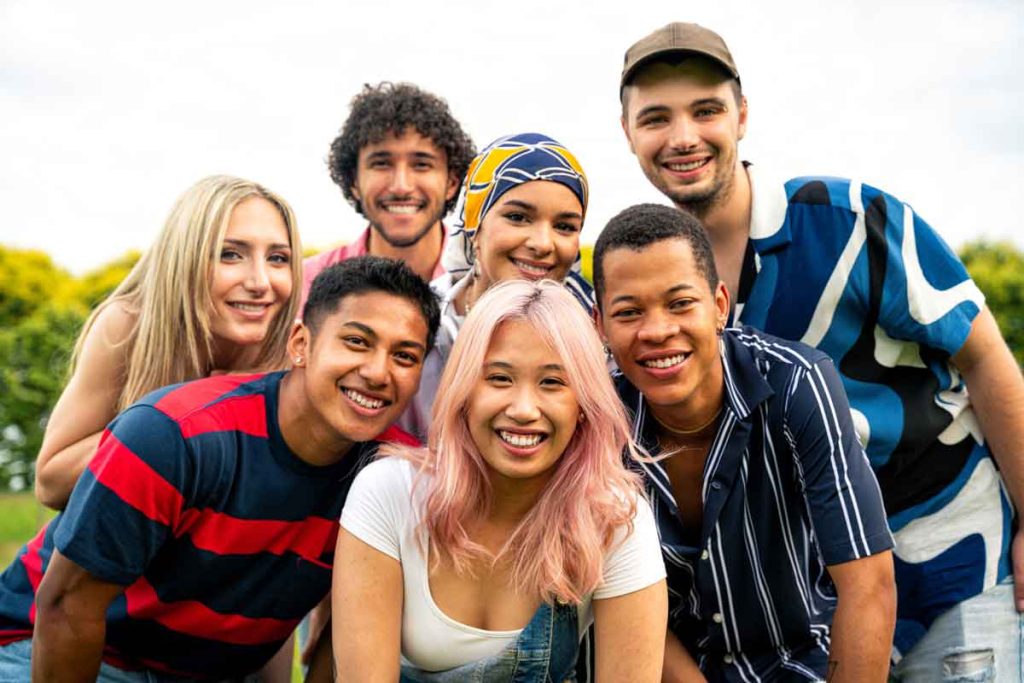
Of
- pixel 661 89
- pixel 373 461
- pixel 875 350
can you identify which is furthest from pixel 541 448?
pixel 661 89

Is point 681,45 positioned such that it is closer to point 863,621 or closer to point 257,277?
point 257,277

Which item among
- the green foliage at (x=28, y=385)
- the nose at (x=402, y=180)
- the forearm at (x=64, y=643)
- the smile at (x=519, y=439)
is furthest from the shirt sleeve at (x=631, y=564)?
the green foliage at (x=28, y=385)

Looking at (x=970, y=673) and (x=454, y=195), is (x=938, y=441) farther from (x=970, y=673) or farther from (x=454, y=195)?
(x=454, y=195)

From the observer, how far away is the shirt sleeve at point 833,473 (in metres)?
3.55

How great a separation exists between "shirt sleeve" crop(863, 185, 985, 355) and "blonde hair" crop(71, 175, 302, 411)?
289cm

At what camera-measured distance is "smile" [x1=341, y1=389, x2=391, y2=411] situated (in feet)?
A: 12.5

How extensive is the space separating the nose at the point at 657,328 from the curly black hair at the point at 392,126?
8.21 feet

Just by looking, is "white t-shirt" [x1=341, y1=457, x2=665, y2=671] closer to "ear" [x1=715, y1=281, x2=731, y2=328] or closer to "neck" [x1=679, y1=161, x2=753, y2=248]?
"ear" [x1=715, y1=281, x2=731, y2=328]

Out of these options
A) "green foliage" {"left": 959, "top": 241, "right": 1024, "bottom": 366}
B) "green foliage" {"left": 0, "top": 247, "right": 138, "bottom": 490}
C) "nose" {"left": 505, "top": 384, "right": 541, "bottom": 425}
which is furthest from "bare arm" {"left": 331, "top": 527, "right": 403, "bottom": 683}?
"green foliage" {"left": 959, "top": 241, "right": 1024, "bottom": 366}

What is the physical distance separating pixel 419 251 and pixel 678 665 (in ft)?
9.40

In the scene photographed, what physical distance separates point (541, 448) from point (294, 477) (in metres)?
0.99

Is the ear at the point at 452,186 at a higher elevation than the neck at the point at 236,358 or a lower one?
higher

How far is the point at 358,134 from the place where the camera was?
5.89m

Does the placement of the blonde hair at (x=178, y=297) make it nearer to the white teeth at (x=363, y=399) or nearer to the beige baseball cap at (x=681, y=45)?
the white teeth at (x=363, y=399)
